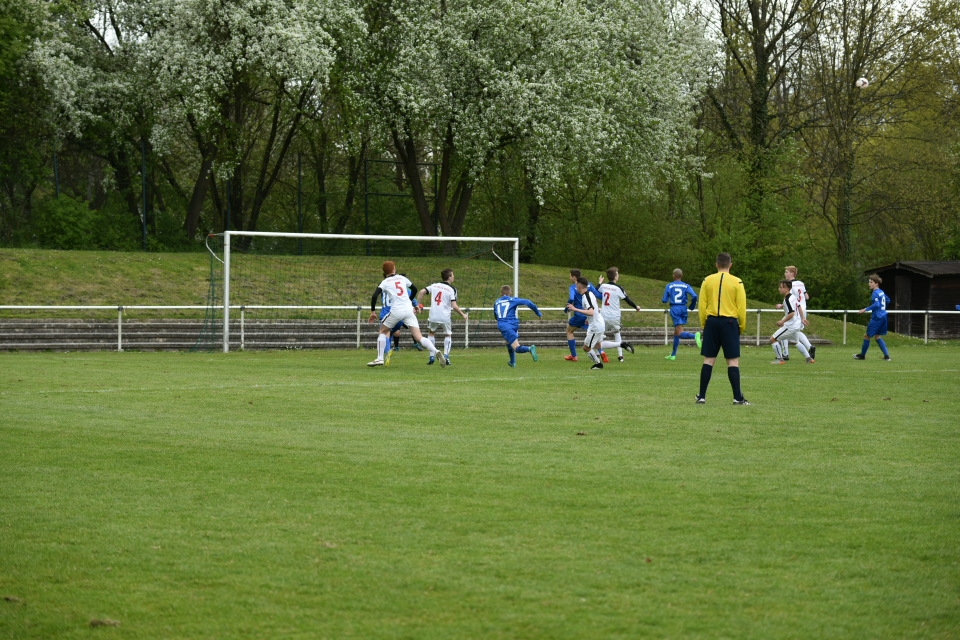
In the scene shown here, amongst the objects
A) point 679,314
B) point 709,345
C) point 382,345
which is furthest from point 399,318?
point 709,345

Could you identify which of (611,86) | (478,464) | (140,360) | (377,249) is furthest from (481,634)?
(611,86)

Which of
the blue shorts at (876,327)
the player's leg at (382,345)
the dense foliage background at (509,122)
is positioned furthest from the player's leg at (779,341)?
the dense foliage background at (509,122)

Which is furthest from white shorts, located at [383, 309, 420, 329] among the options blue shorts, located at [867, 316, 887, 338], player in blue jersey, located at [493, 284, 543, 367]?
blue shorts, located at [867, 316, 887, 338]

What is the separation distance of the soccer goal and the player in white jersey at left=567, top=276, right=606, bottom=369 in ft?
25.3

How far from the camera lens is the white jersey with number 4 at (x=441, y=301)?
2188 centimetres

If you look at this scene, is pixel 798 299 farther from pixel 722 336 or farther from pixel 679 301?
pixel 722 336

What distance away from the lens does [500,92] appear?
36906 mm

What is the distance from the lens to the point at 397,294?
2016 cm

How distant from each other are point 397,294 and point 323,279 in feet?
45.7

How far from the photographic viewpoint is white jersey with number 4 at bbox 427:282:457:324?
71.8 feet

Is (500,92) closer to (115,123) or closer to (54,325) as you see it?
(115,123)

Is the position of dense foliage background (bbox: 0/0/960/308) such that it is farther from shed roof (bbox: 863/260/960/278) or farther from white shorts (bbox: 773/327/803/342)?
white shorts (bbox: 773/327/803/342)

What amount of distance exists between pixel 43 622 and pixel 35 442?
540cm

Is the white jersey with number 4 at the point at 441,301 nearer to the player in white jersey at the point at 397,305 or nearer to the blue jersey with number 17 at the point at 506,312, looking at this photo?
the blue jersey with number 17 at the point at 506,312
